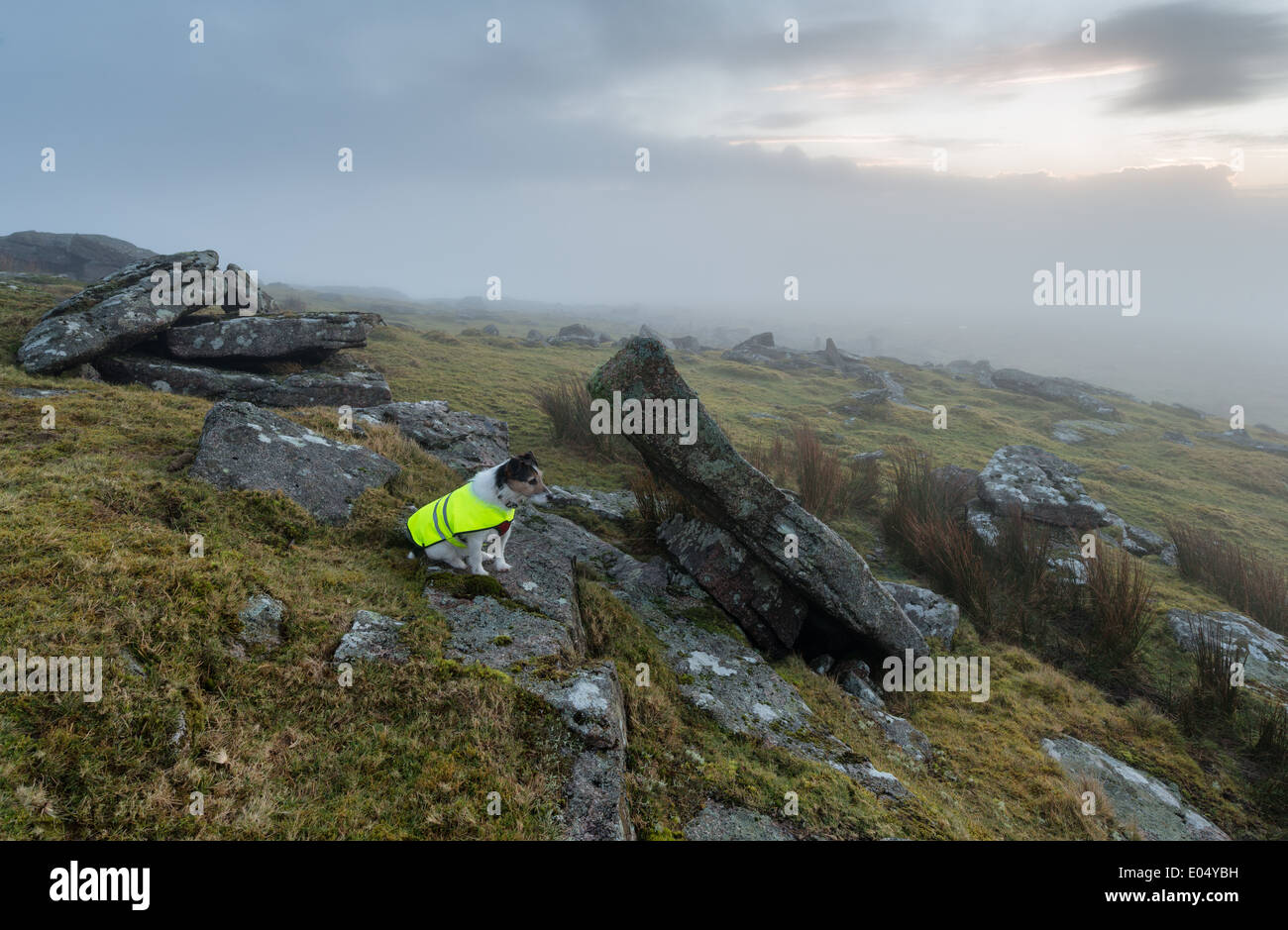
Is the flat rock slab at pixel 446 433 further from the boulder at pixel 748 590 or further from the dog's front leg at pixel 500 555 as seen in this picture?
the boulder at pixel 748 590

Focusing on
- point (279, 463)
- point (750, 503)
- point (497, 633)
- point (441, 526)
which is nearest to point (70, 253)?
point (279, 463)

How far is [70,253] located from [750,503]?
60604mm

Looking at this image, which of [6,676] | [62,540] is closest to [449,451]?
[62,540]

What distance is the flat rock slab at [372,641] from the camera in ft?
12.7

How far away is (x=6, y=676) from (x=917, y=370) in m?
49.8

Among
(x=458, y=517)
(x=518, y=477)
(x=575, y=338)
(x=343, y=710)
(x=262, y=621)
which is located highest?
(x=575, y=338)

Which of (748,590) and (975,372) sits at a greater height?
(975,372)

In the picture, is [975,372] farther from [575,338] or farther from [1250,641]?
[1250,641]

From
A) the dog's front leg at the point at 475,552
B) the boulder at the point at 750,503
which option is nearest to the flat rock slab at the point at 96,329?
the dog's front leg at the point at 475,552

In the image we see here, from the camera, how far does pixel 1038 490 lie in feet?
38.3

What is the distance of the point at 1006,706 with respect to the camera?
662 centimetres

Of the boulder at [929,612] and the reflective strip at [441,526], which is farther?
the boulder at [929,612]

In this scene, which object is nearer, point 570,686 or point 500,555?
point 570,686

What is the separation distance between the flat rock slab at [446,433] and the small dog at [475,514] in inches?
168
